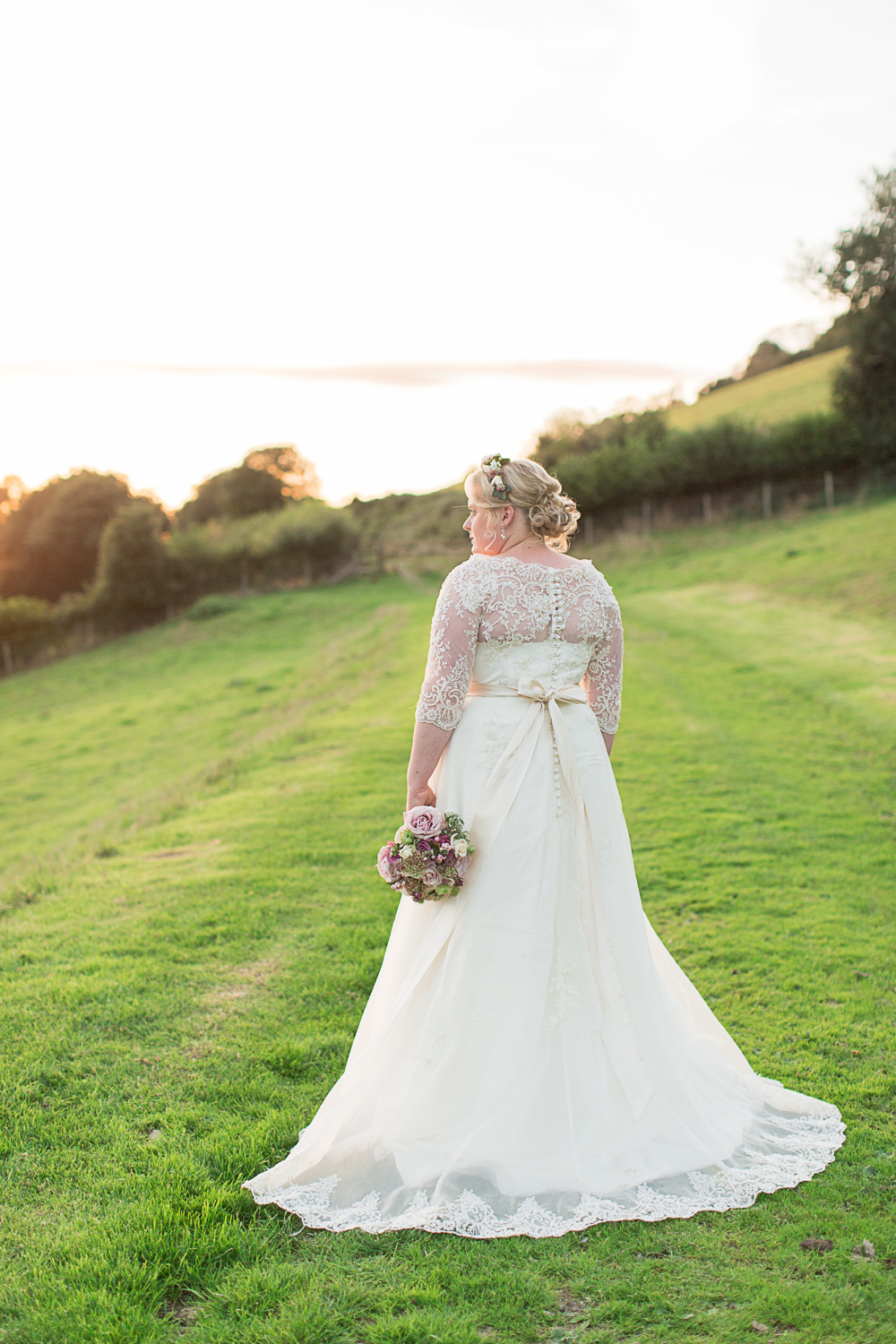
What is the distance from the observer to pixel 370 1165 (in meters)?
3.60

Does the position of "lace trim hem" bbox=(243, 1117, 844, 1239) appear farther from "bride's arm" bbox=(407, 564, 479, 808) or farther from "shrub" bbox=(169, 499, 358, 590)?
"shrub" bbox=(169, 499, 358, 590)

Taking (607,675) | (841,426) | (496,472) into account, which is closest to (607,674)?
(607,675)

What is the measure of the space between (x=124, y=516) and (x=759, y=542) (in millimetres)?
27296

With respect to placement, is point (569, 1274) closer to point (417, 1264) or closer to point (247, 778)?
point (417, 1264)

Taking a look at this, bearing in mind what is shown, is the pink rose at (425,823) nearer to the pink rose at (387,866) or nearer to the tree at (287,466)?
the pink rose at (387,866)

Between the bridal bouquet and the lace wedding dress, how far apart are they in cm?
13

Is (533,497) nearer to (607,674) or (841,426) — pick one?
(607,674)

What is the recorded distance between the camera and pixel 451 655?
12.7 feet

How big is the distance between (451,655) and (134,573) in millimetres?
38834

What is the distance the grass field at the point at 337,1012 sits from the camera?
9.88 feet

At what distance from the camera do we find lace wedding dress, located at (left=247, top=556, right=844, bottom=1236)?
11.5 ft

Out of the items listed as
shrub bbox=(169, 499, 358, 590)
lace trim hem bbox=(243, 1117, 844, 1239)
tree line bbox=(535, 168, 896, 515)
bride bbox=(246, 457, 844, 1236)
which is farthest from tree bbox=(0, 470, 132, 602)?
lace trim hem bbox=(243, 1117, 844, 1239)

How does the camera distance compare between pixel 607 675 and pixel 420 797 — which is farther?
pixel 607 675

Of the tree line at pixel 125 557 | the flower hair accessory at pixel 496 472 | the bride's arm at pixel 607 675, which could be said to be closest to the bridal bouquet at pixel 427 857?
the bride's arm at pixel 607 675
